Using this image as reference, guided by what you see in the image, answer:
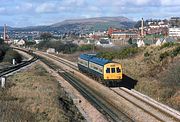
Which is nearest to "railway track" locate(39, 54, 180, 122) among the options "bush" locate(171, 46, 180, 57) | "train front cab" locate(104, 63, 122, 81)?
"train front cab" locate(104, 63, 122, 81)

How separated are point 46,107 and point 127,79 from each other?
70.1 ft

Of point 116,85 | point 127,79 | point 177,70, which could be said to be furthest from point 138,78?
point 177,70

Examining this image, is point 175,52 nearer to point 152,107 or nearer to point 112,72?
point 112,72

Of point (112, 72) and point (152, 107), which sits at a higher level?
point (112, 72)

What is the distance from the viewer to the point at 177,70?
34062 millimetres

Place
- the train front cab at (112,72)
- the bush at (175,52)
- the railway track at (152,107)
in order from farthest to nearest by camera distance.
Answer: the bush at (175,52) < the train front cab at (112,72) < the railway track at (152,107)

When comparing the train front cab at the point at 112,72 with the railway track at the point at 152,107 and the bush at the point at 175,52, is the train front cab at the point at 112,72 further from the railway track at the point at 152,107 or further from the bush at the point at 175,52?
the bush at the point at 175,52

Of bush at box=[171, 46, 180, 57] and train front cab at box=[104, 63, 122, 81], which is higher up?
bush at box=[171, 46, 180, 57]

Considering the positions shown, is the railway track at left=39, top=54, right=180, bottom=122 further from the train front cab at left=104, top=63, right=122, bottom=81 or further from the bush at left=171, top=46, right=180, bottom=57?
the bush at left=171, top=46, right=180, bottom=57

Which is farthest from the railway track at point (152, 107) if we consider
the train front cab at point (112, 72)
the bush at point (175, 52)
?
the bush at point (175, 52)

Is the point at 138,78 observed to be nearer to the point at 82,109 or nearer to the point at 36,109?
the point at 82,109

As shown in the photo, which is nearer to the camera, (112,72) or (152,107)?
(152,107)

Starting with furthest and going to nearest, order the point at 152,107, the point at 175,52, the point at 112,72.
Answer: the point at 175,52 < the point at 112,72 < the point at 152,107

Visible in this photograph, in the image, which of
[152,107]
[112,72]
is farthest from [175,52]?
[152,107]
